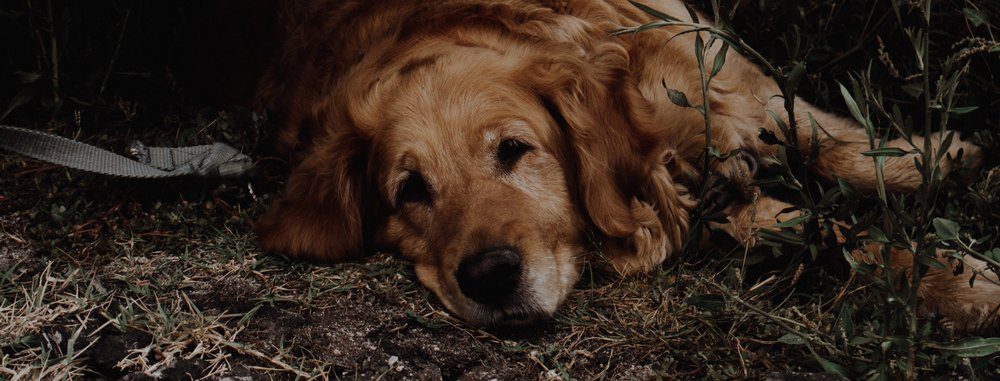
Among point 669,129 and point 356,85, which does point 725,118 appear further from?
point 356,85

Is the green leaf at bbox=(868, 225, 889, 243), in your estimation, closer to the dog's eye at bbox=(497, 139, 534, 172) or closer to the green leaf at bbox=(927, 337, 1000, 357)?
the green leaf at bbox=(927, 337, 1000, 357)

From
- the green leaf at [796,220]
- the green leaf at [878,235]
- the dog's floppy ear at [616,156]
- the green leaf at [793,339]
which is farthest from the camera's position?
the dog's floppy ear at [616,156]

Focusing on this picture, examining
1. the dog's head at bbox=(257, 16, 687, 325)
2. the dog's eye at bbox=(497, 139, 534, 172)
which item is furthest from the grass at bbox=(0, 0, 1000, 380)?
the dog's eye at bbox=(497, 139, 534, 172)

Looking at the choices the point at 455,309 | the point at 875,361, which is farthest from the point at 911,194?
the point at 455,309

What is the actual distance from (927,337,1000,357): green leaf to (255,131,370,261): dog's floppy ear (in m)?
1.82

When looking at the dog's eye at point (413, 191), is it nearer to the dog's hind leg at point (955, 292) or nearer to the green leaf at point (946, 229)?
the dog's hind leg at point (955, 292)

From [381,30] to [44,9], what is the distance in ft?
5.37

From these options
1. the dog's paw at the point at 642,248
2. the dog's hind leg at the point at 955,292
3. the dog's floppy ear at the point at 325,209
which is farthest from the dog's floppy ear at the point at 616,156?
the dog's floppy ear at the point at 325,209

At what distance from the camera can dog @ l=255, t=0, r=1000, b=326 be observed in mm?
2424

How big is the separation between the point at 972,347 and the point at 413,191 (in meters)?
1.66

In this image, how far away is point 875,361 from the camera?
6.32 ft

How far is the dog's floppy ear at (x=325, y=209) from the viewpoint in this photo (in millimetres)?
2771

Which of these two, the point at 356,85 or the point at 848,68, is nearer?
the point at 356,85

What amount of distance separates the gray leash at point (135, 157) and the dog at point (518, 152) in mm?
280
